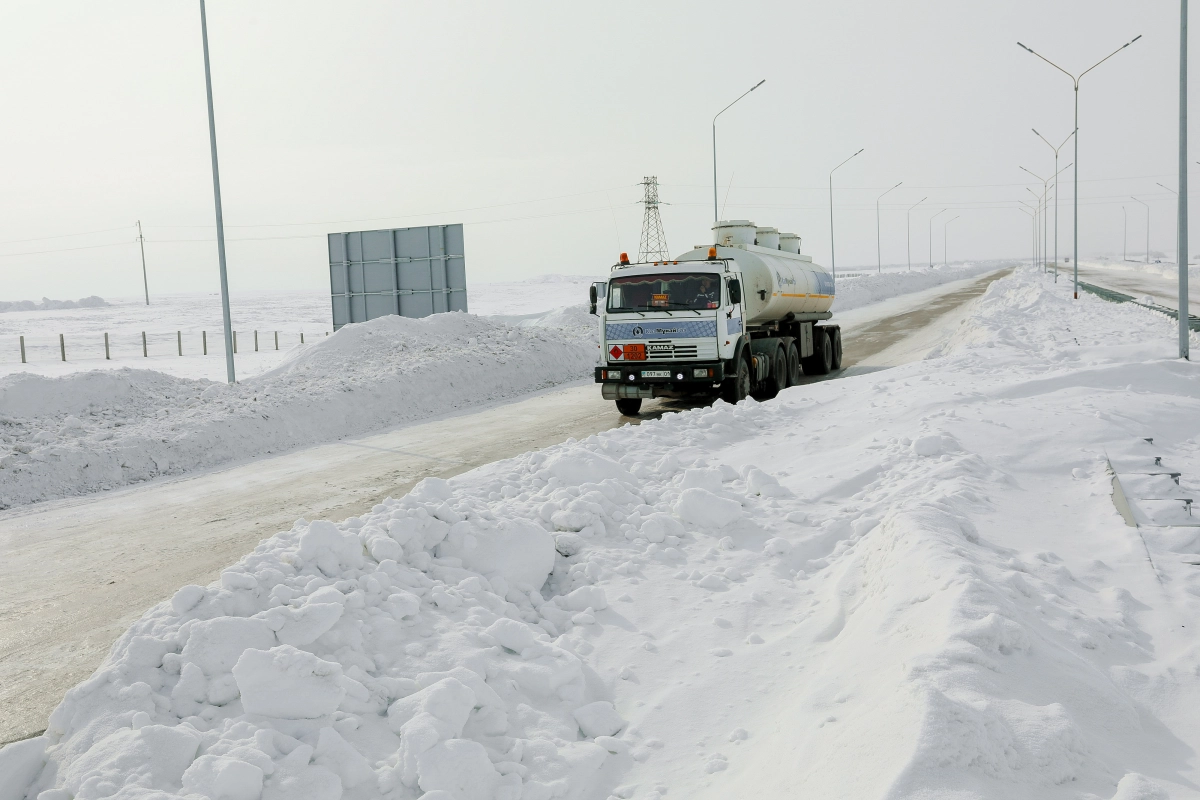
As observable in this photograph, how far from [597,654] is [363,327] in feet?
60.7

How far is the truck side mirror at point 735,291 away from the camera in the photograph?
14.9 meters

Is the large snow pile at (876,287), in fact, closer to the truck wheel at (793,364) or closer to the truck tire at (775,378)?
the truck wheel at (793,364)

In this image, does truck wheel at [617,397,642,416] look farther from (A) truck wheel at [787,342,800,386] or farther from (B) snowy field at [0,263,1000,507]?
(A) truck wheel at [787,342,800,386]

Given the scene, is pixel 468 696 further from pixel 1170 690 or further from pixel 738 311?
pixel 738 311

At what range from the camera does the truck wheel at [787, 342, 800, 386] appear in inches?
723

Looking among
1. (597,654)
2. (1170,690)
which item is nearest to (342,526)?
(597,654)

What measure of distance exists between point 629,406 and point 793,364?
503 centimetres

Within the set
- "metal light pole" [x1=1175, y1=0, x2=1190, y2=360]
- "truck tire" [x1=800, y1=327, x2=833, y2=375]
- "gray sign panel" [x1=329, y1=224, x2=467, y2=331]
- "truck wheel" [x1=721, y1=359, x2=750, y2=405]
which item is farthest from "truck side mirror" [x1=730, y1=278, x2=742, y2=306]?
"gray sign panel" [x1=329, y1=224, x2=467, y2=331]

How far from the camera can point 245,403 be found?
14.6 m

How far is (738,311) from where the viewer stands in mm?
15273

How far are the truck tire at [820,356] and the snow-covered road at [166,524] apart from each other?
241 inches

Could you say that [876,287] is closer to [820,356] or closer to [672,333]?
[820,356]

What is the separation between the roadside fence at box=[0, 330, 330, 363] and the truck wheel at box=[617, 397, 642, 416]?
2478 centimetres

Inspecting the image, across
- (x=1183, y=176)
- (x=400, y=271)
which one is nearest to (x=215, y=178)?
(x=400, y=271)
